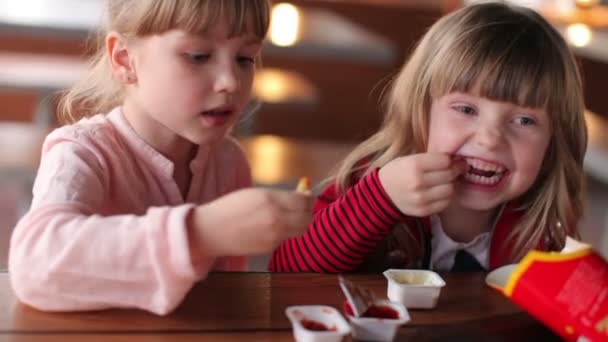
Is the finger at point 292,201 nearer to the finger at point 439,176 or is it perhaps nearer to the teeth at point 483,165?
the finger at point 439,176

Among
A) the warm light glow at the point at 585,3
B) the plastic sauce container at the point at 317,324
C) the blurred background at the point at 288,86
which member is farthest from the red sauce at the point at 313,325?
the warm light glow at the point at 585,3

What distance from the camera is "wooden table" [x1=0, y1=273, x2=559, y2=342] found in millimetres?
1034

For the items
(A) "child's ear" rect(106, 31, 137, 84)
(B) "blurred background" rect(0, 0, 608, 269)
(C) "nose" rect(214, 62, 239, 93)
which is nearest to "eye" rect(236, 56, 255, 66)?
(C) "nose" rect(214, 62, 239, 93)

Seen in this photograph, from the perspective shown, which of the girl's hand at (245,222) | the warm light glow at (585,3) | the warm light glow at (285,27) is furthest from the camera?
the warm light glow at (585,3)

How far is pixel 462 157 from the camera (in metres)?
1.50

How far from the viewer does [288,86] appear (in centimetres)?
415

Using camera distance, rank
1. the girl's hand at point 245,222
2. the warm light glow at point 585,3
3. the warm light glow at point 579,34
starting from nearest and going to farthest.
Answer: the girl's hand at point 245,222, the warm light glow at point 579,34, the warm light glow at point 585,3

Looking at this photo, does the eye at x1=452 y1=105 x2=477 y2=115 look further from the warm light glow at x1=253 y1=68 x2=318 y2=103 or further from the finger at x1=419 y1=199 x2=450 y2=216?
the warm light glow at x1=253 y1=68 x2=318 y2=103

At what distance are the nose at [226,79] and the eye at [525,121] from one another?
0.55 m

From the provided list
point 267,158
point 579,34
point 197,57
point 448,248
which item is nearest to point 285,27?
point 267,158

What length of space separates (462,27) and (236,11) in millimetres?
493

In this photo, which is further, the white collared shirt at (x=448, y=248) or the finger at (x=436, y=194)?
the white collared shirt at (x=448, y=248)

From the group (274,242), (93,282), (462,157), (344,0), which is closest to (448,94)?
(462,157)

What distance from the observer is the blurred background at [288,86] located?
3275 millimetres
